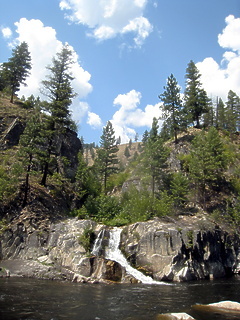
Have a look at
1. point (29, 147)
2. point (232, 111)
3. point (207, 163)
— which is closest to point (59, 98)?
point (29, 147)

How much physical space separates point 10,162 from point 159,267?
25974 millimetres

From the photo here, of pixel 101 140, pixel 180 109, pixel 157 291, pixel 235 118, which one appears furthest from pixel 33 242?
pixel 235 118

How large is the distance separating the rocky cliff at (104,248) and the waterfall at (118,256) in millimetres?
626

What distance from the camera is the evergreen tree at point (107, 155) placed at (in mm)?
54125

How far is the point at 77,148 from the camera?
50844mm

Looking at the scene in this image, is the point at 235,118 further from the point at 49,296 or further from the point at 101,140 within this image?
the point at 49,296

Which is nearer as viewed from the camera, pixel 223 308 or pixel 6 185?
pixel 223 308

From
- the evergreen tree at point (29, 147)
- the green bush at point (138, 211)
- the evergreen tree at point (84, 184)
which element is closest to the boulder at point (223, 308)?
the green bush at point (138, 211)

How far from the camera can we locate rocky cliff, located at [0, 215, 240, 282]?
24297 millimetres

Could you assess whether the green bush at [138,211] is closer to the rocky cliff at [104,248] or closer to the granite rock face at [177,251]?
the rocky cliff at [104,248]

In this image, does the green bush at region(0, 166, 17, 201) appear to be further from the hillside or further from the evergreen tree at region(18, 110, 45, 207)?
the evergreen tree at region(18, 110, 45, 207)

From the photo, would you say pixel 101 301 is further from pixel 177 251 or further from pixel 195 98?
pixel 195 98

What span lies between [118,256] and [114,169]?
28.1 metres

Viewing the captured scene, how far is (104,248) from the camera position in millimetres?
28031
